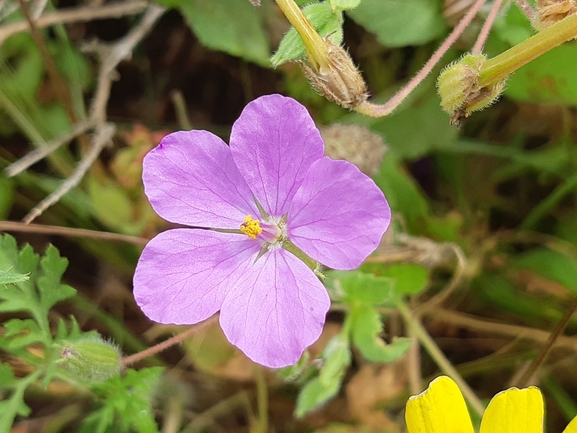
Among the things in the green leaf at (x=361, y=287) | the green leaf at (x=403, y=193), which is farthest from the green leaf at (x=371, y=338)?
the green leaf at (x=403, y=193)

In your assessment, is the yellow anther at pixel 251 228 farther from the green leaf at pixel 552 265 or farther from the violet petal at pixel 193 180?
the green leaf at pixel 552 265

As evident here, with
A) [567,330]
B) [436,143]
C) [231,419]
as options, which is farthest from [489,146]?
[231,419]

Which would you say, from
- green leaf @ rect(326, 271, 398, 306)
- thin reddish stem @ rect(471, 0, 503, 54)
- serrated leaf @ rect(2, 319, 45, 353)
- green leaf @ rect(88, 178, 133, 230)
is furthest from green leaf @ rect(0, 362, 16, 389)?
thin reddish stem @ rect(471, 0, 503, 54)

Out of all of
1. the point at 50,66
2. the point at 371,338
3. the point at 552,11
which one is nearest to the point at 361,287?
the point at 371,338

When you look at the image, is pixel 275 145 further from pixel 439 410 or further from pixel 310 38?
pixel 439 410

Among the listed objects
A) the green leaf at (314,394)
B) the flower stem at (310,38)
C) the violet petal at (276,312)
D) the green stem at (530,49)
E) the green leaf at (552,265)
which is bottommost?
the green leaf at (314,394)

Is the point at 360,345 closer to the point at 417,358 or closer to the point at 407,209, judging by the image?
the point at 417,358
